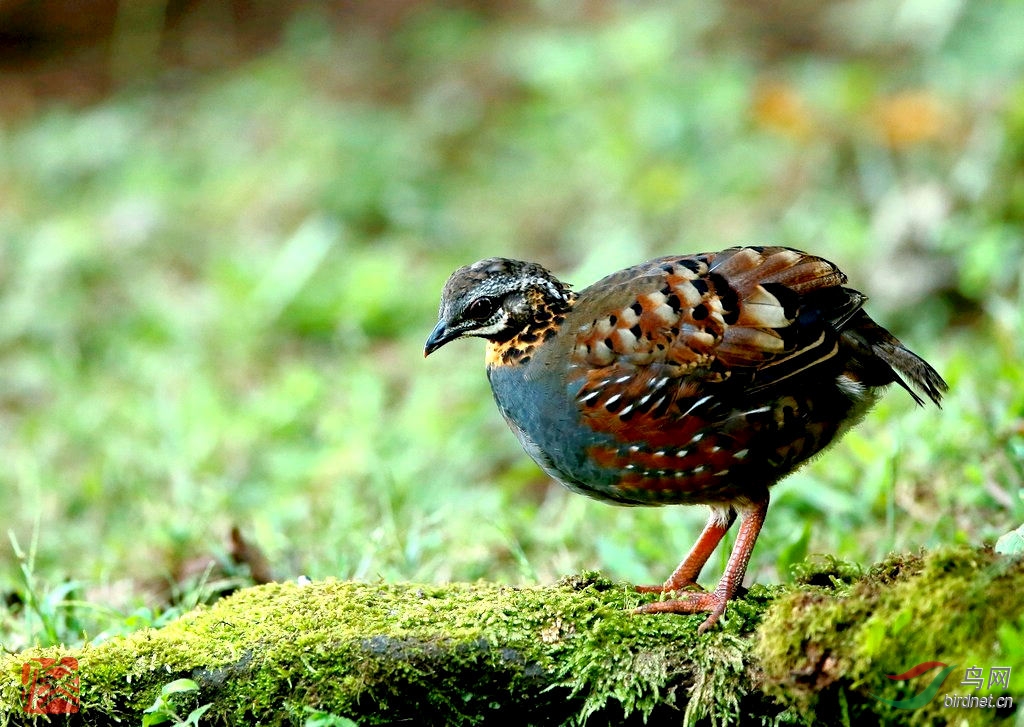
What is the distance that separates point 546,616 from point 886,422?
305cm

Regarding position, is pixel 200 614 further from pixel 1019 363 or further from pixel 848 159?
pixel 848 159

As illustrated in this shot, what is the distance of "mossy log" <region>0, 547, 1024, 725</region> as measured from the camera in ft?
9.62

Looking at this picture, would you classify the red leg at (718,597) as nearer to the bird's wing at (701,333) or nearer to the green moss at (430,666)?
the green moss at (430,666)

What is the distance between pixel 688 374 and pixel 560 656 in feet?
3.33

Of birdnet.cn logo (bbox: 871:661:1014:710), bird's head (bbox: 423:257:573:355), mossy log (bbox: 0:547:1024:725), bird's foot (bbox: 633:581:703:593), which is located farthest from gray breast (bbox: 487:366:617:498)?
birdnet.cn logo (bbox: 871:661:1014:710)

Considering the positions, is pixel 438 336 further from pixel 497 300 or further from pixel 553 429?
pixel 553 429

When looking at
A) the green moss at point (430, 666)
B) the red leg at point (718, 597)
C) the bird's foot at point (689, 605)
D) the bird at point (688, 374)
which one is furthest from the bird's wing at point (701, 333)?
the green moss at point (430, 666)

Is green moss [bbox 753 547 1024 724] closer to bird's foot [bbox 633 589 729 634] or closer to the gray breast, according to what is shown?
bird's foot [bbox 633 589 729 634]

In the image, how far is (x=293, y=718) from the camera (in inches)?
127

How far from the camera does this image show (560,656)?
331 centimetres

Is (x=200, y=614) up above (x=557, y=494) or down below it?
below

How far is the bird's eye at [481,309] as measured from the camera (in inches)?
161

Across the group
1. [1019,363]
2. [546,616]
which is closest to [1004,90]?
[1019,363]

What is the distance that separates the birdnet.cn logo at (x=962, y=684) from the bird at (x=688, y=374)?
2.42 ft
